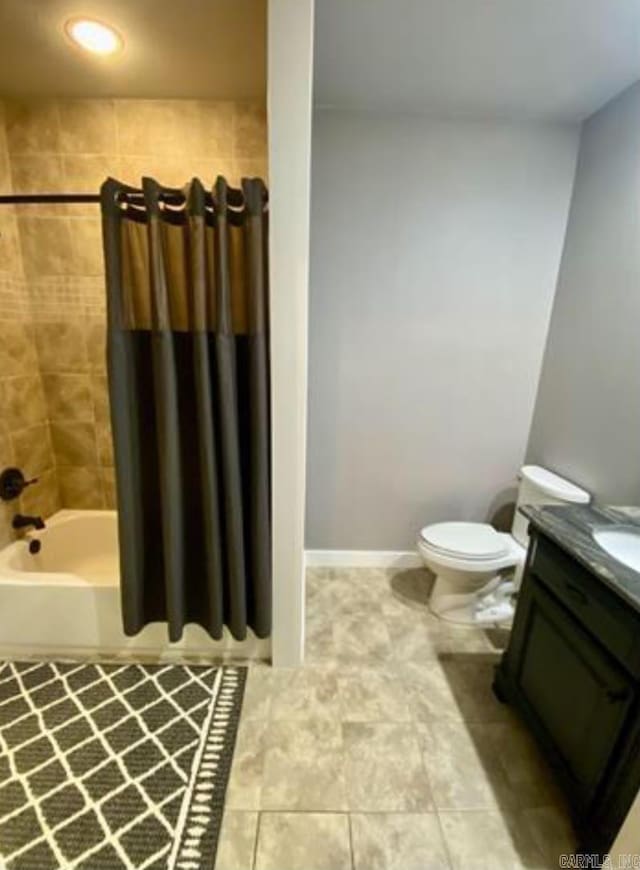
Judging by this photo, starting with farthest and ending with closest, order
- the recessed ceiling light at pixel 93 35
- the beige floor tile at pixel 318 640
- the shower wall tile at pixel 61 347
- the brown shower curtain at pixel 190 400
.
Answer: the shower wall tile at pixel 61 347 < the beige floor tile at pixel 318 640 < the recessed ceiling light at pixel 93 35 < the brown shower curtain at pixel 190 400

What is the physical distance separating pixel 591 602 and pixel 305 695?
43.4 inches

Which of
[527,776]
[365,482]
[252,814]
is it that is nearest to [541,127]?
[365,482]

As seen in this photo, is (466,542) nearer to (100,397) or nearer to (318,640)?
(318,640)

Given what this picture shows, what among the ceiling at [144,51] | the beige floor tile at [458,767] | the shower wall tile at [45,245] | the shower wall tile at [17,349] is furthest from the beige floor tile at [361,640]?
the ceiling at [144,51]

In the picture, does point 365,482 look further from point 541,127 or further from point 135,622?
point 541,127

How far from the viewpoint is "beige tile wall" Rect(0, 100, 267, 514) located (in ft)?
6.47

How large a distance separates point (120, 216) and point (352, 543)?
2.02 metres

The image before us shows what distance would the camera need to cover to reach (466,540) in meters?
2.04

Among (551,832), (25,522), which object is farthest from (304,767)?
(25,522)

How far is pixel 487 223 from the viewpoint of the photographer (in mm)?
2111

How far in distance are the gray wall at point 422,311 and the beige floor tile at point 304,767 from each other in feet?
3.73

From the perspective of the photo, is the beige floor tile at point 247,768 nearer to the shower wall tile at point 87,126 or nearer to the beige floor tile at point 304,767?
the beige floor tile at point 304,767

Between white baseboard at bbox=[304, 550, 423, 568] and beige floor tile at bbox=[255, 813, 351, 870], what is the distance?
54.6 inches

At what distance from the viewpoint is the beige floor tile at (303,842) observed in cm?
111
